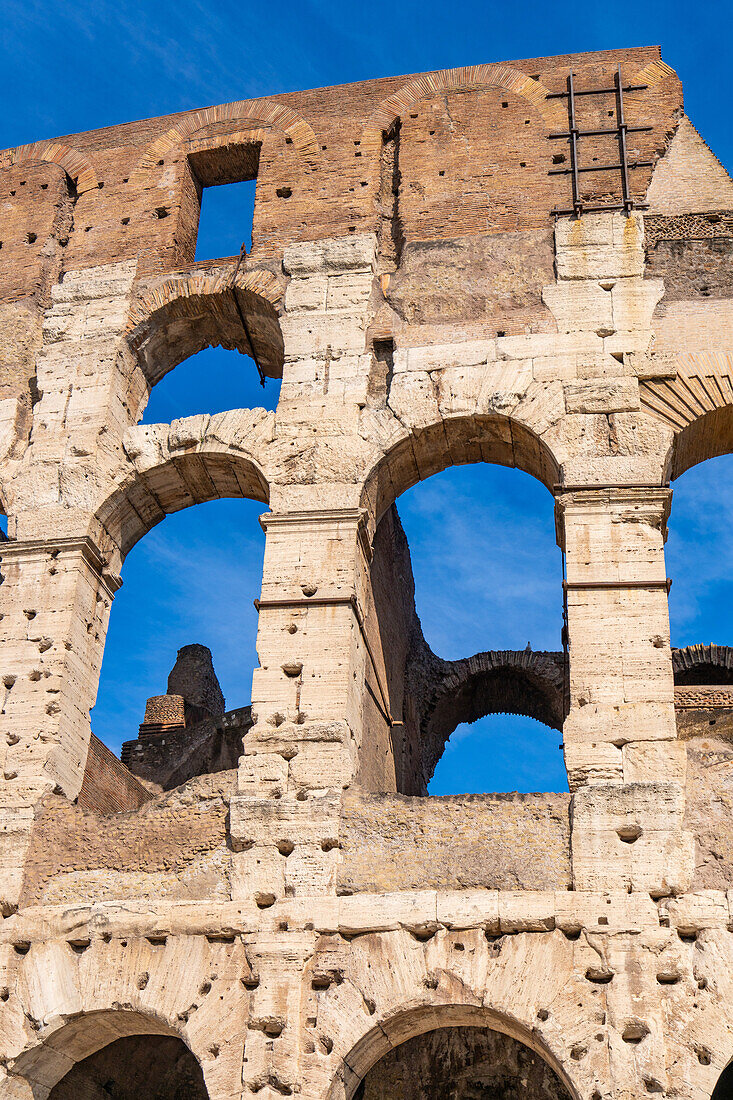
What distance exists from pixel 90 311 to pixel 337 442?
3087mm

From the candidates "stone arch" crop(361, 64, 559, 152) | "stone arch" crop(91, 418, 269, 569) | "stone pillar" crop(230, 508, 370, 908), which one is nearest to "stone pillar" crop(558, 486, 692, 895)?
"stone pillar" crop(230, 508, 370, 908)

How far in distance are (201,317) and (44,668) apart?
3709mm

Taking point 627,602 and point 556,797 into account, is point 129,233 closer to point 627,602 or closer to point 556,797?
point 627,602

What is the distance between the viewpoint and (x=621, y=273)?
32.5 feet

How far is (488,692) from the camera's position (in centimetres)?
1556

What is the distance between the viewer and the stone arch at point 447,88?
11.3 metres

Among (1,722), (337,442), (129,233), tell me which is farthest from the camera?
(129,233)

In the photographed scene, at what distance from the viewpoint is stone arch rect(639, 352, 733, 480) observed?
9.10 metres

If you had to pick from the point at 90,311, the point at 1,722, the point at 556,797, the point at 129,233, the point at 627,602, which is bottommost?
the point at 556,797

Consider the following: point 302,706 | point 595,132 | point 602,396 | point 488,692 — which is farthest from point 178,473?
point 488,692

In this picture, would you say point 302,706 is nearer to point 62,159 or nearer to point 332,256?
point 332,256

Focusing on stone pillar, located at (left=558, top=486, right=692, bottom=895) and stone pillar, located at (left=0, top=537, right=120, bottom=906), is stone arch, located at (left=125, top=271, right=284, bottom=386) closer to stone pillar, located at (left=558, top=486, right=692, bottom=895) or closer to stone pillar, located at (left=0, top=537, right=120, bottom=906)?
stone pillar, located at (left=0, top=537, right=120, bottom=906)

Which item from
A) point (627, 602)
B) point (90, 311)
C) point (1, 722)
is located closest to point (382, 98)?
point (90, 311)

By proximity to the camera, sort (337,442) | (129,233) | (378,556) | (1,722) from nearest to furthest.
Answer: (1,722), (337,442), (378,556), (129,233)
